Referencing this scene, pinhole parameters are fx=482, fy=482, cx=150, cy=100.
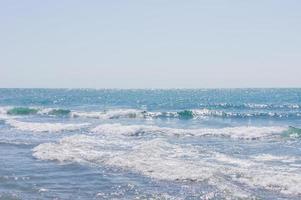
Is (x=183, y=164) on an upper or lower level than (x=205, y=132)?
upper

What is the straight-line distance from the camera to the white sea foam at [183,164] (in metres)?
15.1

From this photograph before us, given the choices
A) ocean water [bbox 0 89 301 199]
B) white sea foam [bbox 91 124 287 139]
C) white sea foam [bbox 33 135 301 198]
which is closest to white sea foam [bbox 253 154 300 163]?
ocean water [bbox 0 89 301 199]

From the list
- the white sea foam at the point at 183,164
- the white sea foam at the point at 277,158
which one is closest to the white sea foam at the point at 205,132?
the white sea foam at the point at 183,164

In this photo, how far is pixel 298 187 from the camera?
14344 millimetres

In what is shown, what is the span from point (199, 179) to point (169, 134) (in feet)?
54.3

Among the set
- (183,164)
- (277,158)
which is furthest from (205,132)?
(183,164)

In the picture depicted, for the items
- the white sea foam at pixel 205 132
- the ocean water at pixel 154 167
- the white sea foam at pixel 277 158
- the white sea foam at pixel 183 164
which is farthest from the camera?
the white sea foam at pixel 205 132

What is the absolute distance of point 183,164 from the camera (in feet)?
60.0

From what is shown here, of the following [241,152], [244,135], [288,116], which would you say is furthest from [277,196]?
[288,116]

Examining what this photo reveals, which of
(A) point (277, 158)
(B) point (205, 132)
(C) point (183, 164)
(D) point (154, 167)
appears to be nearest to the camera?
(D) point (154, 167)

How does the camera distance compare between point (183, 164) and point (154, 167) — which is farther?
point (183, 164)

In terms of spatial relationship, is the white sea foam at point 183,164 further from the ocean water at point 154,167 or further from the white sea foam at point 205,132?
the white sea foam at point 205,132

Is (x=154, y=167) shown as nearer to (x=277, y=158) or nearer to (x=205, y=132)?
(x=277, y=158)

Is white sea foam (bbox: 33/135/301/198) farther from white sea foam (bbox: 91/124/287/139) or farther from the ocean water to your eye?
white sea foam (bbox: 91/124/287/139)
